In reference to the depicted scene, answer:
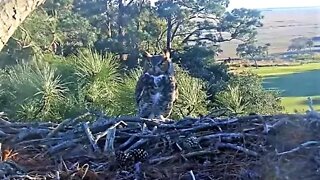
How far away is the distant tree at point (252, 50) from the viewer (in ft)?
58.7

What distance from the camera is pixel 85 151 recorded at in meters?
1.94

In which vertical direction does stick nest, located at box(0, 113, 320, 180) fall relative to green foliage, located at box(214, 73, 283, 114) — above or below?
above

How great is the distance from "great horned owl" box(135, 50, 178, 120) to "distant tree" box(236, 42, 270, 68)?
1398 centimetres

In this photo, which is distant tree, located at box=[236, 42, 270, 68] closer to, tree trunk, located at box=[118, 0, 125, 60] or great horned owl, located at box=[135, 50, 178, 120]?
tree trunk, located at box=[118, 0, 125, 60]

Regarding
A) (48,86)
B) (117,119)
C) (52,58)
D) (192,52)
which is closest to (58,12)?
(52,58)

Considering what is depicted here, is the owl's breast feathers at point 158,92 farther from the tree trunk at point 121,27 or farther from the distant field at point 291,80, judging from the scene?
the tree trunk at point 121,27

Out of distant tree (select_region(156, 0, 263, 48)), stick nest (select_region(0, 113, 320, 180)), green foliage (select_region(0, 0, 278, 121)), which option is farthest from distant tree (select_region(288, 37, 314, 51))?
stick nest (select_region(0, 113, 320, 180))

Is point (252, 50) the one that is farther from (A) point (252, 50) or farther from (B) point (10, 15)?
(B) point (10, 15)

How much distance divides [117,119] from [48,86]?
760 centimetres

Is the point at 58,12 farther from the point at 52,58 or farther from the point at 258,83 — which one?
the point at 258,83

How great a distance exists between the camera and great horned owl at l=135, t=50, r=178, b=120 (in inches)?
157

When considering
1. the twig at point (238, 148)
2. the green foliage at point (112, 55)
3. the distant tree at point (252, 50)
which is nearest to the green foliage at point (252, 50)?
the distant tree at point (252, 50)

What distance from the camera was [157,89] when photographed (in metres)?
4.02

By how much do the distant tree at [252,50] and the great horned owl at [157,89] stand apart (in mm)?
13984
